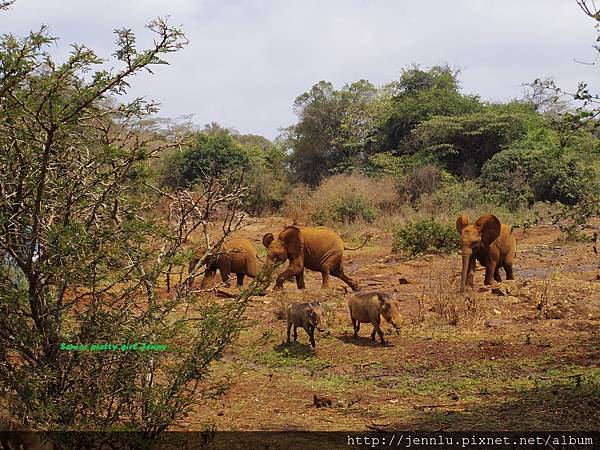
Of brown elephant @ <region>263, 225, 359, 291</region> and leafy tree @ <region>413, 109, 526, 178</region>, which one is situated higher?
leafy tree @ <region>413, 109, 526, 178</region>

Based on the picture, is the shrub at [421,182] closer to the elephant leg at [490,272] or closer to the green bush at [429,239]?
the green bush at [429,239]

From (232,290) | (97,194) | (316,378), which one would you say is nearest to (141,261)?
(97,194)

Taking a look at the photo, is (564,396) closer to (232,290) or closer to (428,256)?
(232,290)

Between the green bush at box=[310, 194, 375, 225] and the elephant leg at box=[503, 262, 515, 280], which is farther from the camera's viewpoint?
the green bush at box=[310, 194, 375, 225]

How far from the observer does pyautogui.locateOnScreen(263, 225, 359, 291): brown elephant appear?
14.2 meters

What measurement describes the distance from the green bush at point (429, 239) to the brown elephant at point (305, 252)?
14.4 feet

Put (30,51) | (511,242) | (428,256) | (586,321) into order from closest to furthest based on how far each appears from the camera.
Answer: (30,51)
(586,321)
(511,242)
(428,256)

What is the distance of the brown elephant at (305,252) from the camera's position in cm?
1423

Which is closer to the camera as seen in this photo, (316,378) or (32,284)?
(32,284)

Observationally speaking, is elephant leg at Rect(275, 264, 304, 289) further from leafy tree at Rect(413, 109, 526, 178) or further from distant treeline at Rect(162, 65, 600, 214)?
leafy tree at Rect(413, 109, 526, 178)

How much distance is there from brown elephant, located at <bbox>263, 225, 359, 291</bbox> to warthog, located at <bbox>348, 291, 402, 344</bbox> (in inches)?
193

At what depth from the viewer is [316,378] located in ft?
26.6

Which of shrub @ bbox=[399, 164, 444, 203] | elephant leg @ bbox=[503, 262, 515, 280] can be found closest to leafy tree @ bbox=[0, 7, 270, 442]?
elephant leg @ bbox=[503, 262, 515, 280]

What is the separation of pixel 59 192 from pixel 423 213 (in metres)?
21.2
